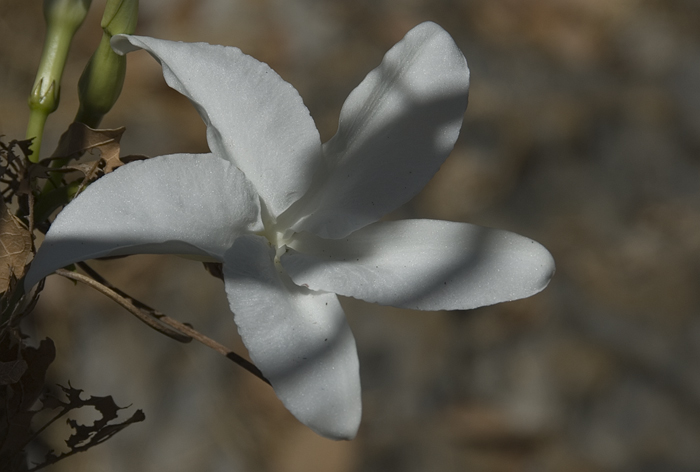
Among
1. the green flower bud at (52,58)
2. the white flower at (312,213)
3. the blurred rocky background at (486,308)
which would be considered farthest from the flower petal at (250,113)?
the blurred rocky background at (486,308)

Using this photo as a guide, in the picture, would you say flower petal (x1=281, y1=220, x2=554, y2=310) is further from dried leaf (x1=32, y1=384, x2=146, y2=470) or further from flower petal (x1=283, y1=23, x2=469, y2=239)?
dried leaf (x1=32, y1=384, x2=146, y2=470)

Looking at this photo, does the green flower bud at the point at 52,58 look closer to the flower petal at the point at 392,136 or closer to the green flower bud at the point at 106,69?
the green flower bud at the point at 106,69

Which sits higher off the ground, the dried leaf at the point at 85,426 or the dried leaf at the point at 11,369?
the dried leaf at the point at 11,369

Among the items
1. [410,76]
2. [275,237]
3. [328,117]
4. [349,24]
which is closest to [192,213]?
[275,237]

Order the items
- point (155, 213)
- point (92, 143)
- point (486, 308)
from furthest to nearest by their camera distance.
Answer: point (486, 308) < point (92, 143) < point (155, 213)

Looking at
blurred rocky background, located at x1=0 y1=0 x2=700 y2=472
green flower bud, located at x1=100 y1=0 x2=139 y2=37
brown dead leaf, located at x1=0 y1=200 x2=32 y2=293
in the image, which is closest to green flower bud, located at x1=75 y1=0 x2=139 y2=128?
green flower bud, located at x1=100 y1=0 x2=139 y2=37

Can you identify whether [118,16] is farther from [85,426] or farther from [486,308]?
[486,308]

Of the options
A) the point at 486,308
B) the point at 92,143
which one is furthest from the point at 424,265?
the point at 486,308
